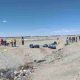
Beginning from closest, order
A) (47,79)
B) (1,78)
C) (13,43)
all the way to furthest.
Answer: (47,79) < (1,78) < (13,43)

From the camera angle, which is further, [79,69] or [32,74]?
[32,74]

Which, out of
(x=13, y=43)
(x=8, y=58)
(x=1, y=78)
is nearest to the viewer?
(x=1, y=78)

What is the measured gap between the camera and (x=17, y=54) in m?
48.0

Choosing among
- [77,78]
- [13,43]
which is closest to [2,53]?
[13,43]

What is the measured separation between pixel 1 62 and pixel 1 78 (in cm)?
1247

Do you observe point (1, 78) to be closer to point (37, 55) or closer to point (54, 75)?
point (54, 75)

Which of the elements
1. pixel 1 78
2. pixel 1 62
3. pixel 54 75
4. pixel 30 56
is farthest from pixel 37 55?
pixel 54 75

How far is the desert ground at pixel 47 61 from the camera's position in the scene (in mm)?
24969

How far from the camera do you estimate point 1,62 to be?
4081 centimetres

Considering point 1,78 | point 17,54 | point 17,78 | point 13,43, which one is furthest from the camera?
point 13,43

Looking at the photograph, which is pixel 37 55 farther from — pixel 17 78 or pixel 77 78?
pixel 77 78

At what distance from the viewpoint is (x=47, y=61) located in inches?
1462

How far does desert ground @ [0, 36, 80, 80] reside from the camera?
2497 cm

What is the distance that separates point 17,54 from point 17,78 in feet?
71.5
